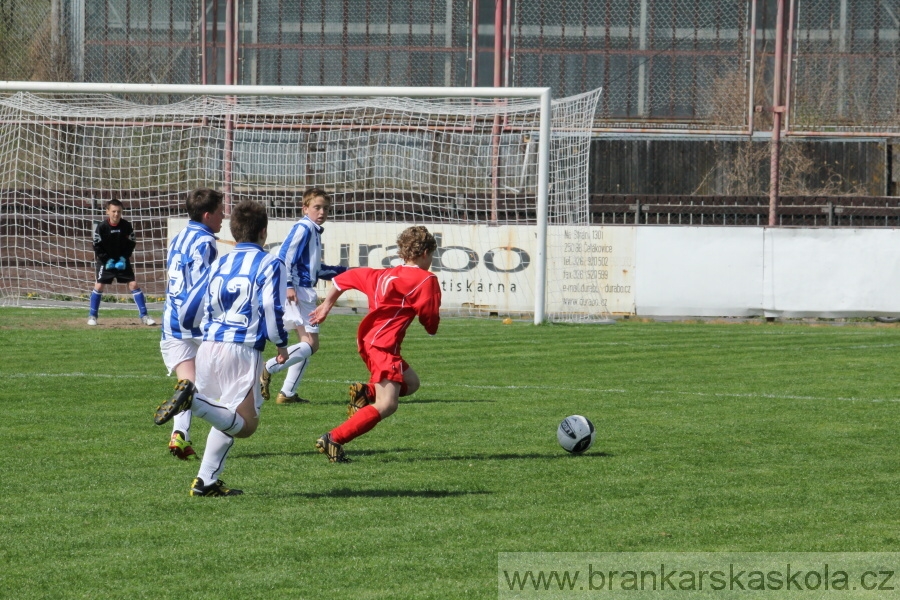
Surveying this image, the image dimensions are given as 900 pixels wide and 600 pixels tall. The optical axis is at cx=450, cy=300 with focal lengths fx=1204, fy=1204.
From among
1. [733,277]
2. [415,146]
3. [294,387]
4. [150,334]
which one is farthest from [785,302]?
[294,387]

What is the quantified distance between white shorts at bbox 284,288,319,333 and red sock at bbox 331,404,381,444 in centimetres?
284

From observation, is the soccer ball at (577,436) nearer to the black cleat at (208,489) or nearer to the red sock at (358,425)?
the red sock at (358,425)

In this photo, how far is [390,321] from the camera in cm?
765

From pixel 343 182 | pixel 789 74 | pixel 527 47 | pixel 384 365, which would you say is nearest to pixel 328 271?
pixel 384 365

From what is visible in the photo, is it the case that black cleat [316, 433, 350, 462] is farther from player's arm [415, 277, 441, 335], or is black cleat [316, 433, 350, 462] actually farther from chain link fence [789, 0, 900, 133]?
chain link fence [789, 0, 900, 133]

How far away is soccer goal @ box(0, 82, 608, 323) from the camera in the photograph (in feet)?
62.0

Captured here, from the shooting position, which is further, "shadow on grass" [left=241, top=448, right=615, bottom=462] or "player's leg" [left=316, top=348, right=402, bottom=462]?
"shadow on grass" [left=241, top=448, right=615, bottom=462]

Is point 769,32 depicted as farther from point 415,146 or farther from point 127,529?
point 127,529

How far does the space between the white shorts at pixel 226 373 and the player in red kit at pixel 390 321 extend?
115 centimetres

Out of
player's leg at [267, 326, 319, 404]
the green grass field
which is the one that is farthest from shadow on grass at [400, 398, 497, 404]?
player's leg at [267, 326, 319, 404]

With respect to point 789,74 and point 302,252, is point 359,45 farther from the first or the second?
point 302,252

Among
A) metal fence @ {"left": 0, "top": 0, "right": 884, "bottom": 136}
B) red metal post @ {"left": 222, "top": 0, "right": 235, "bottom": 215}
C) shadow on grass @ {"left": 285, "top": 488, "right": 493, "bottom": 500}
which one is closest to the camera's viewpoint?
shadow on grass @ {"left": 285, "top": 488, "right": 493, "bottom": 500}

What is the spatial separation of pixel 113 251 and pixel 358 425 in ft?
35.1

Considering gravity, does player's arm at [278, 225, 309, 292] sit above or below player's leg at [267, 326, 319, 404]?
above
